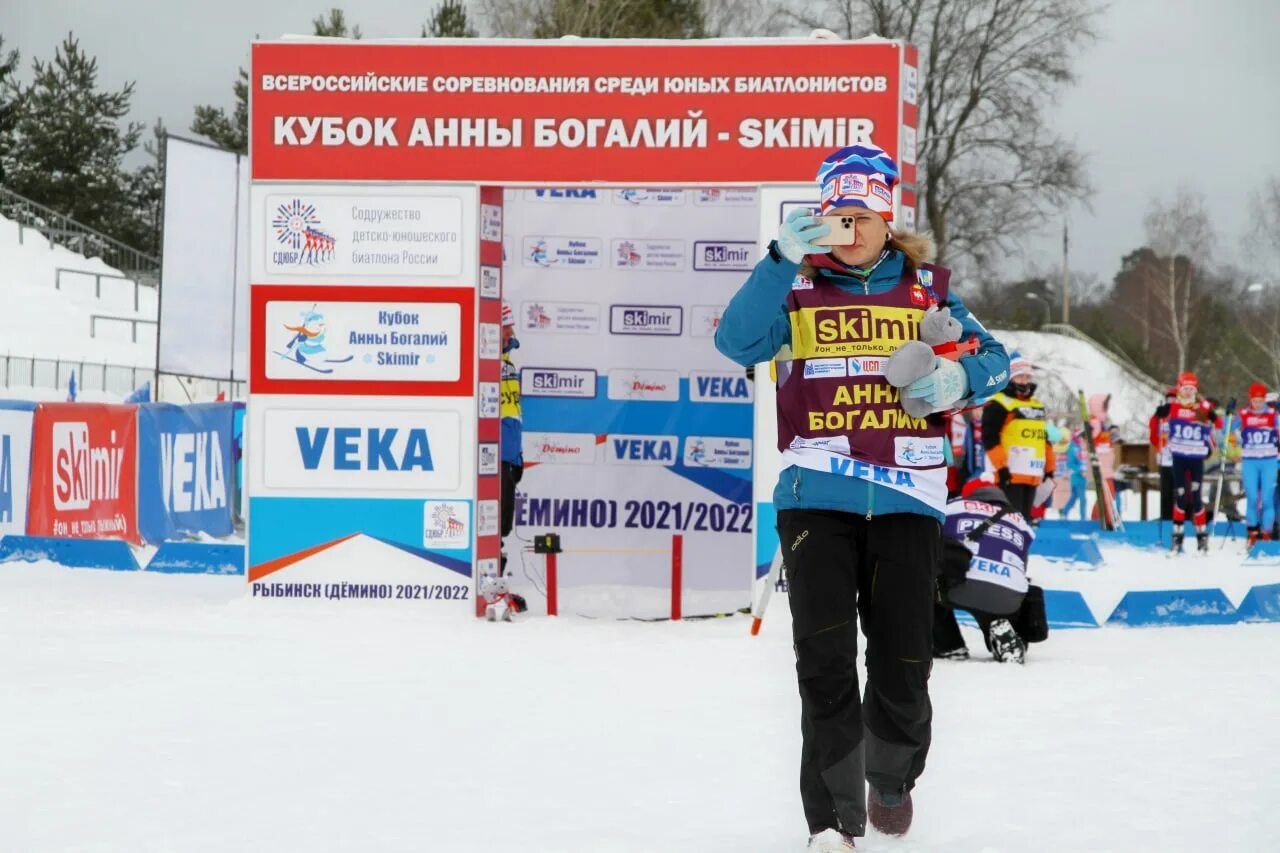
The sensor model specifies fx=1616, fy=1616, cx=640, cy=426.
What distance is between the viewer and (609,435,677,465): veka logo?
11.4m

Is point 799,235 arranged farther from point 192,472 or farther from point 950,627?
point 192,472

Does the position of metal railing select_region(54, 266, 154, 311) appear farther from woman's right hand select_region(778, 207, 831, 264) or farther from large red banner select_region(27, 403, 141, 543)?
woman's right hand select_region(778, 207, 831, 264)

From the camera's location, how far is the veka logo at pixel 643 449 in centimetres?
1141

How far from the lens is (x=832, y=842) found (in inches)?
164

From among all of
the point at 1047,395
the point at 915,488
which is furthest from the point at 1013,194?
the point at 915,488

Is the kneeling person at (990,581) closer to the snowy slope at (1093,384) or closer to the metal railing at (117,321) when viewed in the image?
the snowy slope at (1093,384)

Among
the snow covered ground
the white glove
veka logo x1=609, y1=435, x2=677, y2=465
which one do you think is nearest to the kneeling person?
the snow covered ground

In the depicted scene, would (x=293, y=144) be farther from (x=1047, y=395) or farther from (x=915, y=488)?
(x=1047, y=395)

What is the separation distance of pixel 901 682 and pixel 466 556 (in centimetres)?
620

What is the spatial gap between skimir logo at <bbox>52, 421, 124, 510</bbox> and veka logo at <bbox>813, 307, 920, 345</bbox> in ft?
35.7

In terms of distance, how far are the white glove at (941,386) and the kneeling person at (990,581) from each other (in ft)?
13.4

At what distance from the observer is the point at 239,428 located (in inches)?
692

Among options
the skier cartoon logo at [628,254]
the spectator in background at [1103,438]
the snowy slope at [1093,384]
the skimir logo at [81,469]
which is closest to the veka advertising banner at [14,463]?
the skimir logo at [81,469]

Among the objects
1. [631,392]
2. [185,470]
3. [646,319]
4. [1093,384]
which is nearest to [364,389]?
[631,392]
